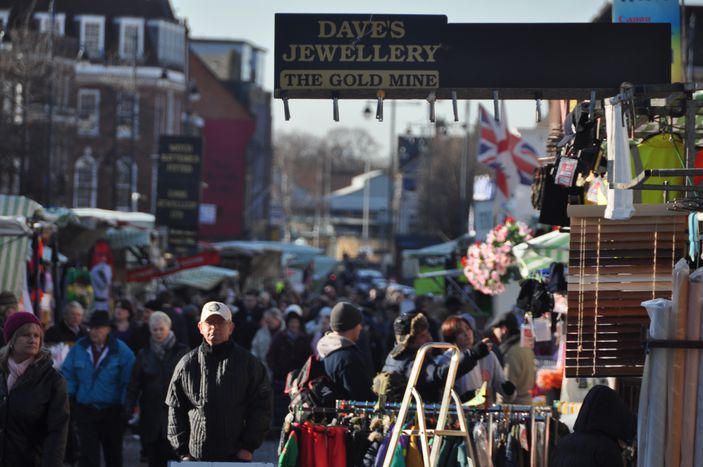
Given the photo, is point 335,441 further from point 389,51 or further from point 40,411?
point 389,51

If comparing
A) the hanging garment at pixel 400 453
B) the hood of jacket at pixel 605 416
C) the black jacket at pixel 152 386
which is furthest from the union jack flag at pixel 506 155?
the hood of jacket at pixel 605 416

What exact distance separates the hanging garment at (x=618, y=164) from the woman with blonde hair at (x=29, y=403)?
12.0 ft

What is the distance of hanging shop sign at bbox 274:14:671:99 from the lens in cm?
940

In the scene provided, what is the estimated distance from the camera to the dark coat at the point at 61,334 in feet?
49.9

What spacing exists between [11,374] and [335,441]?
2.33m

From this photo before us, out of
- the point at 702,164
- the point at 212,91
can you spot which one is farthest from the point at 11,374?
the point at 212,91

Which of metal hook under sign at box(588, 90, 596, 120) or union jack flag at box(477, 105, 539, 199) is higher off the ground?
union jack flag at box(477, 105, 539, 199)

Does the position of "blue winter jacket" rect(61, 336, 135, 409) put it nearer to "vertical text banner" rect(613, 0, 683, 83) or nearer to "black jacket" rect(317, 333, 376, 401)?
"black jacket" rect(317, 333, 376, 401)

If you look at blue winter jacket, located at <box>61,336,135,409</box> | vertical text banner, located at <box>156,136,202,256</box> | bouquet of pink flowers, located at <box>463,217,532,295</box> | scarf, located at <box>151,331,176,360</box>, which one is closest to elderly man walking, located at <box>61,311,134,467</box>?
blue winter jacket, located at <box>61,336,135,409</box>

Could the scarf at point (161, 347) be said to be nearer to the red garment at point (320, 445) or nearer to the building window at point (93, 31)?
the red garment at point (320, 445)

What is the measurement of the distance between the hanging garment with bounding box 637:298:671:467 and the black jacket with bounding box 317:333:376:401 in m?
4.21

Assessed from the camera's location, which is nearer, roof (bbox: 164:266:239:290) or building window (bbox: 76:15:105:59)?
roof (bbox: 164:266:239:290)

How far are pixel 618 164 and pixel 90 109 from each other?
59076 millimetres

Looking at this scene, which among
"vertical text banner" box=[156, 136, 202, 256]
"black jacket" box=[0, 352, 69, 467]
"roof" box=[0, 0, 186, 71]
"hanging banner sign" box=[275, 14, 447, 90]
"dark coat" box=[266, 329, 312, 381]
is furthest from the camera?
"roof" box=[0, 0, 186, 71]
